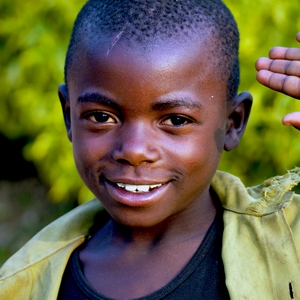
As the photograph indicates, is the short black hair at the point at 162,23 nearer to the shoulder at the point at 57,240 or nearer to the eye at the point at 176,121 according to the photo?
the eye at the point at 176,121

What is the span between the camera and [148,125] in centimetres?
238

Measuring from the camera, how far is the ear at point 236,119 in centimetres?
269

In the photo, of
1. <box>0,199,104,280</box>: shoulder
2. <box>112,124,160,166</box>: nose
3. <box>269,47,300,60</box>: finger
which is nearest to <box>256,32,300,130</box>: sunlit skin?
<box>269,47,300,60</box>: finger

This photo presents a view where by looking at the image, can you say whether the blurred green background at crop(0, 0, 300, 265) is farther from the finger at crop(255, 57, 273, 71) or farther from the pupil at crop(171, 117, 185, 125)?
the pupil at crop(171, 117, 185, 125)

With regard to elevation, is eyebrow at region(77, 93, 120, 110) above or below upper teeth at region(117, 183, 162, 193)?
above

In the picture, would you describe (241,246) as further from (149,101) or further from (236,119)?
(149,101)

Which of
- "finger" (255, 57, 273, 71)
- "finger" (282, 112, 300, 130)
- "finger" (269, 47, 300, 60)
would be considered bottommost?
"finger" (282, 112, 300, 130)

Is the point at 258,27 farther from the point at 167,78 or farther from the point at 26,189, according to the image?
the point at 26,189

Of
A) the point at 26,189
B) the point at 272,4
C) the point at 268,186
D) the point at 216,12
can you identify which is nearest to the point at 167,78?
the point at 216,12

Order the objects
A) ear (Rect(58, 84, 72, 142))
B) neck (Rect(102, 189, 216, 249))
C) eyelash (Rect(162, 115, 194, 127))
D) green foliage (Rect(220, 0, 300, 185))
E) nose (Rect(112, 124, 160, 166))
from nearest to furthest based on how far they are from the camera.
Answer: nose (Rect(112, 124, 160, 166)), eyelash (Rect(162, 115, 194, 127)), neck (Rect(102, 189, 216, 249)), ear (Rect(58, 84, 72, 142)), green foliage (Rect(220, 0, 300, 185))

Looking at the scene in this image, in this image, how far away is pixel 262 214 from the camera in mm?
2566

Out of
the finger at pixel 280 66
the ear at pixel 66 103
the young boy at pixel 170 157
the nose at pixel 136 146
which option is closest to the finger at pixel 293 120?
the young boy at pixel 170 157

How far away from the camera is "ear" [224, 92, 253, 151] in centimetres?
269

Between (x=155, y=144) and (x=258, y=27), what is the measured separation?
5.95 feet
